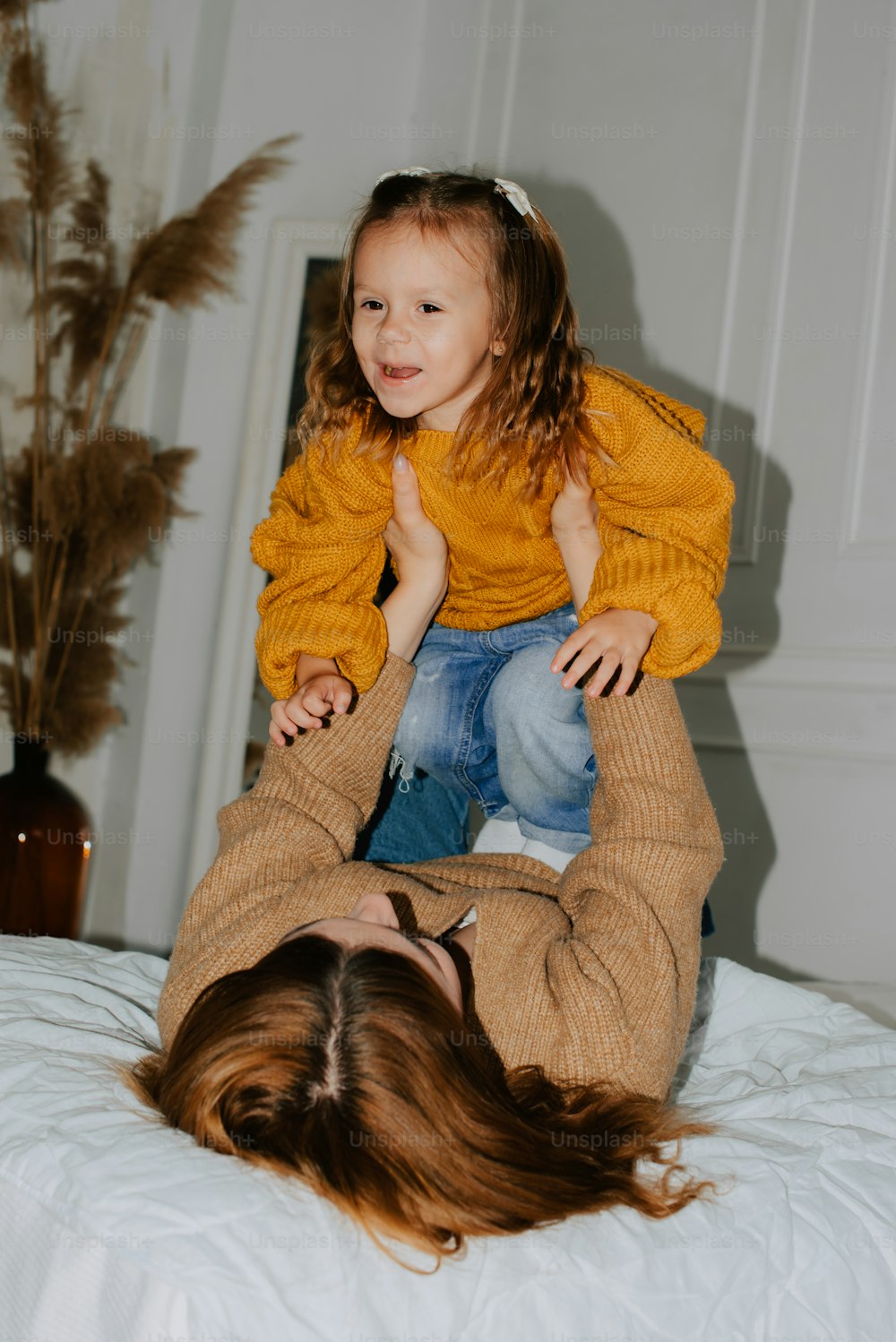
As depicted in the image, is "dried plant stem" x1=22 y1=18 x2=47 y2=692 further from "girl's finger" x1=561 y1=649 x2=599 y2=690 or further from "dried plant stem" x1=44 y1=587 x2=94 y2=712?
"girl's finger" x1=561 y1=649 x2=599 y2=690

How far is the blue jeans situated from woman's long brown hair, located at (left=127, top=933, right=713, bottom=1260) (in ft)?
1.59

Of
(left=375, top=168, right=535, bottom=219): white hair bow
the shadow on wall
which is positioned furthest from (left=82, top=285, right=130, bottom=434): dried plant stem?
(left=375, top=168, right=535, bottom=219): white hair bow

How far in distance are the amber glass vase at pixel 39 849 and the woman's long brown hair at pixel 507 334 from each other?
1.30 m

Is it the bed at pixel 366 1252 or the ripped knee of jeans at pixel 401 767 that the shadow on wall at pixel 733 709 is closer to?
the ripped knee of jeans at pixel 401 767

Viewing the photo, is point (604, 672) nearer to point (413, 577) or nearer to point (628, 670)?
point (628, 670)

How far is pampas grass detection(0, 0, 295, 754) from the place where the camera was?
2.50 metres

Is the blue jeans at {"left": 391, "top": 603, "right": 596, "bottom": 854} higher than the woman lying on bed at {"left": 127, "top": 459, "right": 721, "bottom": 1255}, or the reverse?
the blue jeans at {"left": 391, "top": 603, "right": 596, "bottom": 854}

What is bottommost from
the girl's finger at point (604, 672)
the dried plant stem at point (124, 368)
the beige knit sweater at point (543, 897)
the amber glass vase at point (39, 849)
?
the amber glass vase at point (39, 849)

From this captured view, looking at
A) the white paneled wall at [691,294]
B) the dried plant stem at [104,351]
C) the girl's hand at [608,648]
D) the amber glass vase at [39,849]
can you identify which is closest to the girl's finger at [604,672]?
the girl's hand at [608,648]

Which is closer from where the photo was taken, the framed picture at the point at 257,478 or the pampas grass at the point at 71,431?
the pampas grass at the point at 71,431

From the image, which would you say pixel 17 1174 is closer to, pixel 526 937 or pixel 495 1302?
pixel 495 1302

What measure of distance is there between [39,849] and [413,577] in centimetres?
130

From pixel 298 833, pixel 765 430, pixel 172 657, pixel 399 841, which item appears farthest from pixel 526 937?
pixel 172 657

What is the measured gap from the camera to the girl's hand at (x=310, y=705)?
125 cm
